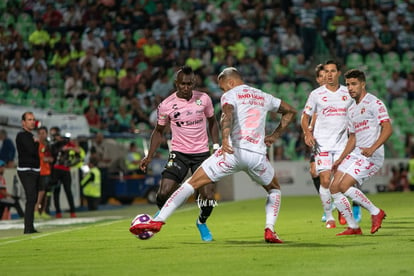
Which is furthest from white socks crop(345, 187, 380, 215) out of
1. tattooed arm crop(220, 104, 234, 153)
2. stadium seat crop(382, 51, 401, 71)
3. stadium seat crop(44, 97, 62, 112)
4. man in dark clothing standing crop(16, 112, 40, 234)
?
stadium seat crop(382, 51, 401, 71)

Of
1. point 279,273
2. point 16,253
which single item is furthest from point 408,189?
point 279,273

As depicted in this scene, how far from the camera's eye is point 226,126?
11.3 m

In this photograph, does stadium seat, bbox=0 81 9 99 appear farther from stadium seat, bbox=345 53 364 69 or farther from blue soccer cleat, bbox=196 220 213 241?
blue soccer cleat, bbox=196 220 213 241

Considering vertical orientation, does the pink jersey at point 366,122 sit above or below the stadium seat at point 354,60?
below

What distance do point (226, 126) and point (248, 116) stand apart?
42 centimetres

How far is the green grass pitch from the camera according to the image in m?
9.20

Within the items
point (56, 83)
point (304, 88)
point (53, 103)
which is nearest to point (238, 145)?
point (304, 88)

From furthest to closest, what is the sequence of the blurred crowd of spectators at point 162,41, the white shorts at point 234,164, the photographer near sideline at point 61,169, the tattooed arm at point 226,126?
1. the blurred crowd of spectators at point 162,41
2. the photographer near sideline at point 61,169
3. the white shorts at point 234,164
4. the tattooed arm at point 226,126

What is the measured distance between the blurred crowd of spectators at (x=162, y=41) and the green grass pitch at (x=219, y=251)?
15991 millimetres

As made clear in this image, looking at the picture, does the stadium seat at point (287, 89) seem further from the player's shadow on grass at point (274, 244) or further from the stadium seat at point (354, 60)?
the player's shadow on grass at point (274, 244)

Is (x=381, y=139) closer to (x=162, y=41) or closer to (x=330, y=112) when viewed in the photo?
(x=330, y=112)

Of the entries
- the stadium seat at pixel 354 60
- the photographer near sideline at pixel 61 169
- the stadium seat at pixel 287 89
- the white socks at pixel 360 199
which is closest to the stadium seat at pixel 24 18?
the stadium seat at pixel 287 89

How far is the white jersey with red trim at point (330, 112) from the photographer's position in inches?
607

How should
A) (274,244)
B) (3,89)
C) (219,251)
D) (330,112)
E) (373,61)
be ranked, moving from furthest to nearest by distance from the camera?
1. (373,61)
2. (3,89)
3. (330,112)
4. (274,244)
5. (219,251)
